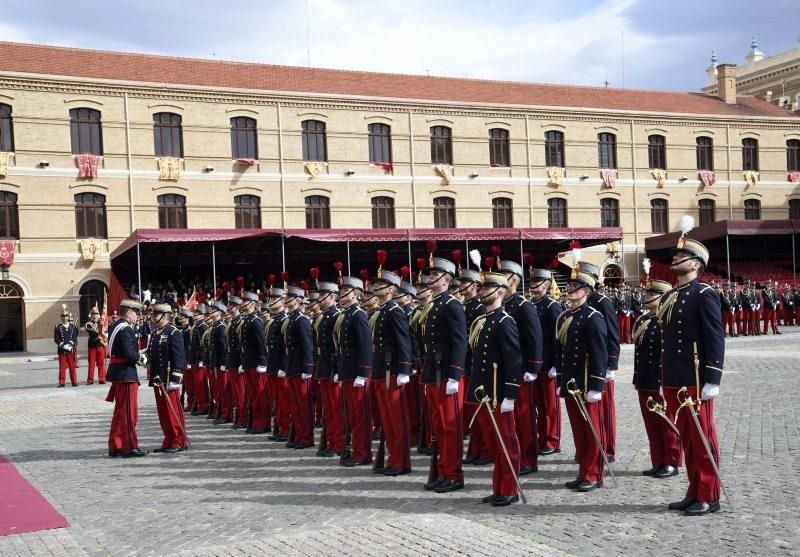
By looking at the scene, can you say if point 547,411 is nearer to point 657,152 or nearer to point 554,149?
point 554,149

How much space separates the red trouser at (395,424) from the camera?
8.72 m

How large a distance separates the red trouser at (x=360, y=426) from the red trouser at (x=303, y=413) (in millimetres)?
1221

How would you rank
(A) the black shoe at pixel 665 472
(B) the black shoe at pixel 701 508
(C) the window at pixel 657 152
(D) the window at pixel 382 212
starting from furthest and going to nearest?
(C) the window at pixel 657 152 → (D) the window at pixel 382 212 → (A) the black shoe at pixel 665 472 → (B) the black shoe at pixel 701 508

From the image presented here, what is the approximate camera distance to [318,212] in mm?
33281

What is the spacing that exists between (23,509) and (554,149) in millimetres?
32017

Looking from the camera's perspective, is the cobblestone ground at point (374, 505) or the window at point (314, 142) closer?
the cobblestone ground at point (374, 505)

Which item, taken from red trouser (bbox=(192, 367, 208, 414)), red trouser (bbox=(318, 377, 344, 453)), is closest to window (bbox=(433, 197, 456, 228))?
A: red trouser (bbox=(192, 367, 208, 414))

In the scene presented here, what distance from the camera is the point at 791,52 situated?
54.1 metres

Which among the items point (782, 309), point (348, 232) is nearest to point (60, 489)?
point (348, 232)

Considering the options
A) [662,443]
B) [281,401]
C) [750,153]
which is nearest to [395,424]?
[662,443]

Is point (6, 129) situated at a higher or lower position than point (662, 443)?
higher

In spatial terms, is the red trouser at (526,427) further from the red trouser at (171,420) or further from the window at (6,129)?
the window at (6,129)

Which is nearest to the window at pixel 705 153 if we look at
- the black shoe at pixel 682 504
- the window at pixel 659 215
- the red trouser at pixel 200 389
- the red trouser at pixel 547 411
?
the window at pixel 659 215

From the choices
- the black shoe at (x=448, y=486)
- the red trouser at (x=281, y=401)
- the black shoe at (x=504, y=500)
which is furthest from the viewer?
the red trouser at (x=281, y=401)
